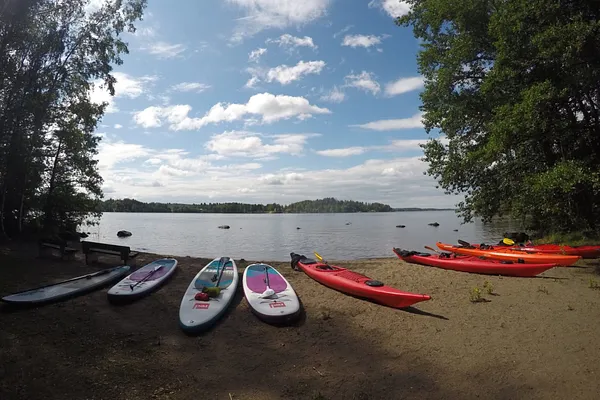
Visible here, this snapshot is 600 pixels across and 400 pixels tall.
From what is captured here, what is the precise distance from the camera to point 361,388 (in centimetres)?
411

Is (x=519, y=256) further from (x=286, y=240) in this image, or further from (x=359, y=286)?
(x=286, y=240)

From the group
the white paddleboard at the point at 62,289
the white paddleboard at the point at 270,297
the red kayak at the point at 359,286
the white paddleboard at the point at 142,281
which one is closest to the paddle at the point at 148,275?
the white paddleboard at the point at 142,281

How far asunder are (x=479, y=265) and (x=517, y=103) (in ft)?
15.7

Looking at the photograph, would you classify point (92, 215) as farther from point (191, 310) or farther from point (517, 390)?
point (517, 390)

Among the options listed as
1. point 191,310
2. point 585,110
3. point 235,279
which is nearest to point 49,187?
point 235,279

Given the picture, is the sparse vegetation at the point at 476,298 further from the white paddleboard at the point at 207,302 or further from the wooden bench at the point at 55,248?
the wooden bench at the point at 55,248

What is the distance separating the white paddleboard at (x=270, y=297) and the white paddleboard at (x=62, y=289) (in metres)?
3.46

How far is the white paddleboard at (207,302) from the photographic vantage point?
589 cm

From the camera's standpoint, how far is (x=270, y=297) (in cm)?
723

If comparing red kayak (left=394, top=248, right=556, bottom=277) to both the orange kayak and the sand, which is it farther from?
the sand

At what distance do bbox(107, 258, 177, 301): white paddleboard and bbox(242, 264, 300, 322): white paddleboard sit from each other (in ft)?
7.21

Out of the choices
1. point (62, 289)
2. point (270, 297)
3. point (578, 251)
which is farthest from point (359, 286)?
point (578, 251)

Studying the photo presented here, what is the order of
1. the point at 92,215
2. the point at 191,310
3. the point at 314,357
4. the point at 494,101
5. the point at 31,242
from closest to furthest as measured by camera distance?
the point at 314,357
the point at 191,310
the point at 494,101
the point at 31,242
the point at 92,215

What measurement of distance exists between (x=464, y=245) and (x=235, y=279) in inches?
428
